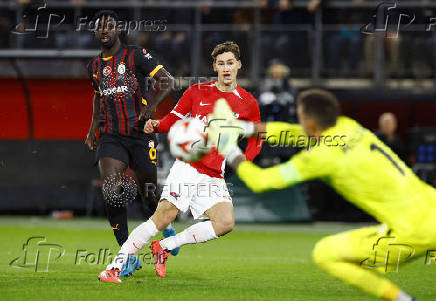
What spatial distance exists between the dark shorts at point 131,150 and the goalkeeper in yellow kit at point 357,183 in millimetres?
2808

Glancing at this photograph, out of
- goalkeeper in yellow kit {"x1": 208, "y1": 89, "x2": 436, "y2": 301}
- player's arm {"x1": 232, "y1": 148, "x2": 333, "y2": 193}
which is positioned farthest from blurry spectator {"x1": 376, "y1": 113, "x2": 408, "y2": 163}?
player's arm {"x1": 232, "y1": 148, "x2": 333, "y2": 193}

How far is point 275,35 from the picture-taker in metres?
17.4

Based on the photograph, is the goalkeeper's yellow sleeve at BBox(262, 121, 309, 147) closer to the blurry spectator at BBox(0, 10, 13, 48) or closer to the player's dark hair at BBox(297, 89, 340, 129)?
the player's dark hair at BBox(297, 89, 340, 129)

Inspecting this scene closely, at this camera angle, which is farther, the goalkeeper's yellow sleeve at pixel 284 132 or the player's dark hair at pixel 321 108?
the goalkeeper's yellow sleeve at pixel 284 132

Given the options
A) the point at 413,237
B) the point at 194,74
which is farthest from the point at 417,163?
the point at 413,237

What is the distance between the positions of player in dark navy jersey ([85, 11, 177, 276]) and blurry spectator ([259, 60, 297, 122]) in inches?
260

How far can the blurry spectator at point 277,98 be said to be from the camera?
624 inches

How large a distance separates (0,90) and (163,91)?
8424 millimetres

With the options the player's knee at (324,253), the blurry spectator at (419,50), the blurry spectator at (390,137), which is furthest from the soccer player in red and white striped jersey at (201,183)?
the blurry spectator at (419,50)

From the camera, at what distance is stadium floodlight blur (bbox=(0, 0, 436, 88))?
17312 mm

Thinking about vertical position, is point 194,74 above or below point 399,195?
above

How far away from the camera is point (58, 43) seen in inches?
685

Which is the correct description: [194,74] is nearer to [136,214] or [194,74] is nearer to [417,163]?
[136,214]

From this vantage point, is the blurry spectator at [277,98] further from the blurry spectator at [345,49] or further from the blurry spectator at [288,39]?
the blurry spectator at [345,49]
